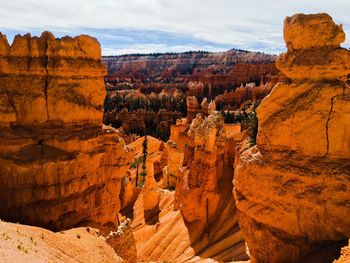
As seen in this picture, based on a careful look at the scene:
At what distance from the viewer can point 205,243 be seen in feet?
74.8

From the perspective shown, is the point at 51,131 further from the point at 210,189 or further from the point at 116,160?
the point at 210,189

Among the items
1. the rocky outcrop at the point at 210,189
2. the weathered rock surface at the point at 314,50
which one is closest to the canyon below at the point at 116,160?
the weathered rock surface at the point at 314,50

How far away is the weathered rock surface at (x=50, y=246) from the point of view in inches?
355

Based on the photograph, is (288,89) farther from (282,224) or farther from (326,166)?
(282,224)

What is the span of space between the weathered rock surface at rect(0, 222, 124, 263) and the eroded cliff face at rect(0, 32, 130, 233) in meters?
1.97

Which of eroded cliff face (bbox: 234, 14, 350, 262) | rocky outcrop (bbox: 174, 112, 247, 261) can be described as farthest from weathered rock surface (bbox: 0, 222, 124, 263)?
rocky outcrop (bbox: 174, 112, 247, 261)

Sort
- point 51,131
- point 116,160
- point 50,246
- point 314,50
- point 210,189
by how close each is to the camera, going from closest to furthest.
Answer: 1. point 50,246
2. point 314,50
3. point 51,131
4. point 116,160
5. point 210,189

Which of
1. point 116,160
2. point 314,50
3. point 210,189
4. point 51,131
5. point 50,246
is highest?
point 314,50

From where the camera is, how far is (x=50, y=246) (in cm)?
1068

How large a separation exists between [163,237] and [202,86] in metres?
81.4

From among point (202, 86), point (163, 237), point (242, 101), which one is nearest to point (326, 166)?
point (163, 237)

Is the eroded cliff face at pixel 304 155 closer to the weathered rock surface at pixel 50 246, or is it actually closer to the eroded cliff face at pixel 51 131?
the weathered rock surface at pixel 50 246

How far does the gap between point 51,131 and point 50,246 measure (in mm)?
5239

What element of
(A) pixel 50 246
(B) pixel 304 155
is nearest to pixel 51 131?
(A) pixel 50 246
